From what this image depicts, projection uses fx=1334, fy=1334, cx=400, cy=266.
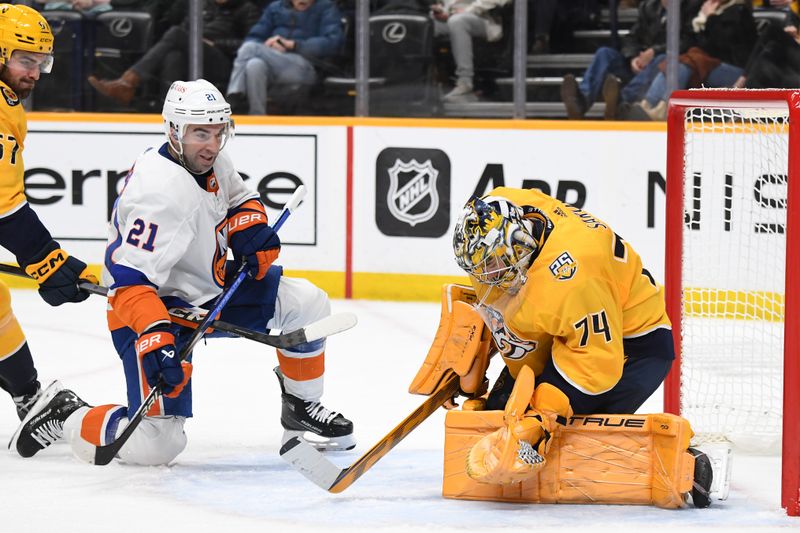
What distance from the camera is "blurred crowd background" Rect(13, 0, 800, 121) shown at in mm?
5660

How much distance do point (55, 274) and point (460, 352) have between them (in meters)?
1.04

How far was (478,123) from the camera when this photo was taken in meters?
5.81

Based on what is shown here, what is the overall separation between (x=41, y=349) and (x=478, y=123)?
2109 millimetres

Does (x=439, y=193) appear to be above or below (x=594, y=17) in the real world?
below

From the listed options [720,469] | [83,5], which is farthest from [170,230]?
[83,5]

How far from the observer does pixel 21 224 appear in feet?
10.9

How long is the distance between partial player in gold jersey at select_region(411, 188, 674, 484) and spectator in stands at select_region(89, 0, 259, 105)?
11.3ft

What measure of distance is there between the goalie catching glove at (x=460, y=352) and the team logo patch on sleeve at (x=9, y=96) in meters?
1.25

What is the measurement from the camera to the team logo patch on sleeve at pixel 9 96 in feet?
11.2

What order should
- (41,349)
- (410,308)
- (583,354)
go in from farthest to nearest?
(410,308), (41,349), (583,354)

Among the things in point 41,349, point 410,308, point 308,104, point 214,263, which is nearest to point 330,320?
point 214,263

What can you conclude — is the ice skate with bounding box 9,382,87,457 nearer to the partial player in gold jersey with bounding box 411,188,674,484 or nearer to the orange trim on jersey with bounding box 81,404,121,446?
the orange trim on jersey with bounding box 81,404,121,446

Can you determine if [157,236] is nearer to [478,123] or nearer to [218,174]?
[218,174]

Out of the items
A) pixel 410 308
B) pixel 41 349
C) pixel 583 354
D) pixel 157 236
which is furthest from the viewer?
pixel 410 308
